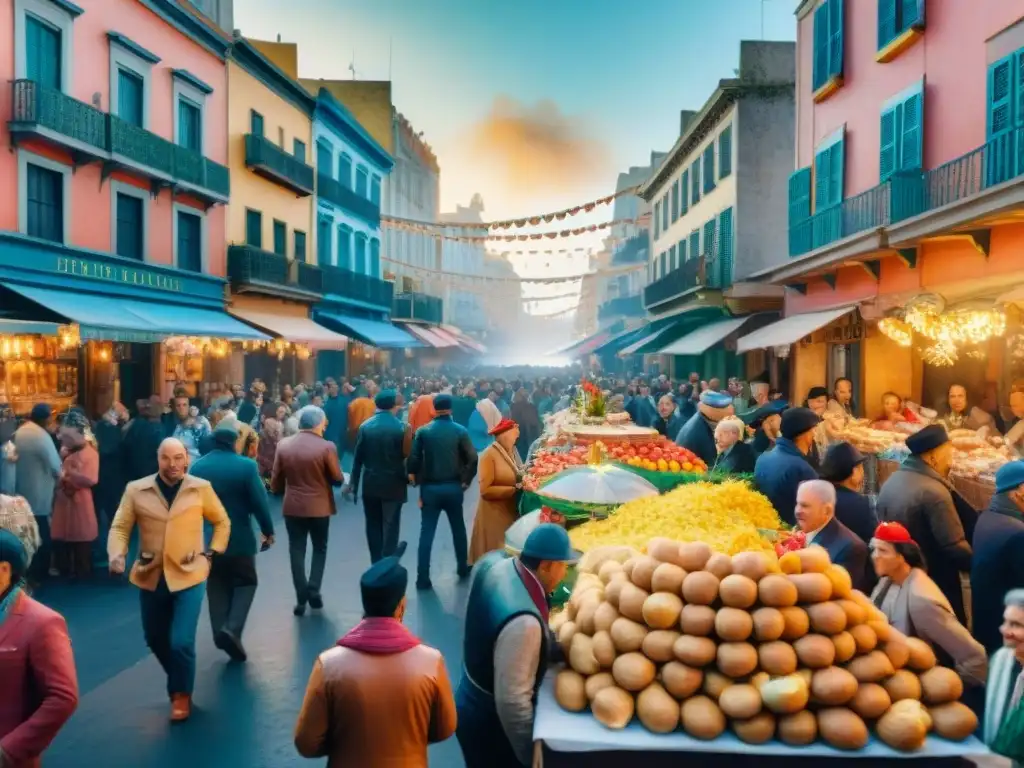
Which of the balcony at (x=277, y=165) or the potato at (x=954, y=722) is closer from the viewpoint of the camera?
the potato at (x=954, y=722)

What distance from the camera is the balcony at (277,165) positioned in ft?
81.4

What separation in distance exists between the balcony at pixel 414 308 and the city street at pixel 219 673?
1198 inches

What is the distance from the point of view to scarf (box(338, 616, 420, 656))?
3178 mm

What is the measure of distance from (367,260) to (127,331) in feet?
72.0

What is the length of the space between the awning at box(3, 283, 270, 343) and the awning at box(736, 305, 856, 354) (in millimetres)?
12398

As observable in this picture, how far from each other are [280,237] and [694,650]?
26838 mm

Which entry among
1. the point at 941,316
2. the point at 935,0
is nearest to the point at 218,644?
the point at 941,316

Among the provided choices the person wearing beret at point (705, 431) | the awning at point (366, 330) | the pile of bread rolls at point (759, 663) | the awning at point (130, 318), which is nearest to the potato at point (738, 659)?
the pile of bread rolls at point (759, 663)

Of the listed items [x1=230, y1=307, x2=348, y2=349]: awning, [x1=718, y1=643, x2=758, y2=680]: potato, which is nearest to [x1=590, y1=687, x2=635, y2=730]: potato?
[x1=718, y1=643, x2=758, y2=680]: potato

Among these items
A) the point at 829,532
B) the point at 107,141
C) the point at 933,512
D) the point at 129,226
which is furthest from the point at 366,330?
the point at 829,532

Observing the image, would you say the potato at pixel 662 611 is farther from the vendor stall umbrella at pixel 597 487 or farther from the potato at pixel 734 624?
the vendor stall umbrella at pixel 597 487

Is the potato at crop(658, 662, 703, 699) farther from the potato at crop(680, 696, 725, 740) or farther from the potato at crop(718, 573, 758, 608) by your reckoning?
the potato at crop(718, 573, 758, 608)

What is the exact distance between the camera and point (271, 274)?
25891mm

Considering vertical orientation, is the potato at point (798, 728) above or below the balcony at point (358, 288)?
below
